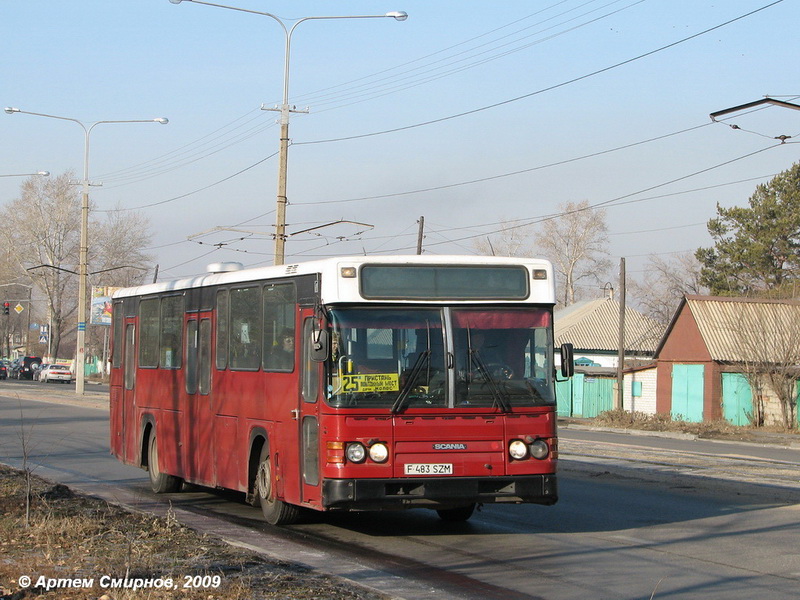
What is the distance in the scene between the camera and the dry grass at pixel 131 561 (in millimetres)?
7297

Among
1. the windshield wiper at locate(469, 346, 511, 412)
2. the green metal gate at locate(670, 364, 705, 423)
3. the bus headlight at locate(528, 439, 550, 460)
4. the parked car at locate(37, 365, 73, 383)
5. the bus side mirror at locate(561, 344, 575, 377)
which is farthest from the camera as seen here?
the parked car at locate(37, 365, 73, 383)

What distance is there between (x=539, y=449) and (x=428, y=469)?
114 centimetres

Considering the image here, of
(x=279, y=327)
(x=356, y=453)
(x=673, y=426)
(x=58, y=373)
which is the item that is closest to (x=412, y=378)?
(x=356, y=453)

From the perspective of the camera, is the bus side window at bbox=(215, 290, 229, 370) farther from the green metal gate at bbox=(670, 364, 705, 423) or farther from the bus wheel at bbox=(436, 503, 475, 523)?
the green metal gate at bbox=(670, 364, 705, 423)

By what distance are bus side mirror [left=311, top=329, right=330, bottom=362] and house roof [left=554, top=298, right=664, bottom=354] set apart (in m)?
59.5

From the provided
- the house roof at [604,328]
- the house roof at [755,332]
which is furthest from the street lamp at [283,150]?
the house roof at [604,328]

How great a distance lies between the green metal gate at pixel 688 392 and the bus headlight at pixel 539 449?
118 ft

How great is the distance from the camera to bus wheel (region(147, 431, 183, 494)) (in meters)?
15.5

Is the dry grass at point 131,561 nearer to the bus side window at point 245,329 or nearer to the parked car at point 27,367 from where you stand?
the bus side window at point 245,329

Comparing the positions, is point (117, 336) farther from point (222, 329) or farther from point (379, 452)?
point (379, 452)

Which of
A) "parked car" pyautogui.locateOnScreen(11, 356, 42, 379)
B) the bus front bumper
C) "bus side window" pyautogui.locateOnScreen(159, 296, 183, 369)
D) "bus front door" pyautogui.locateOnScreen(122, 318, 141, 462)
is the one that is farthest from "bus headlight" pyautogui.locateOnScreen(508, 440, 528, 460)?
"parked car" pyautogui.locateOnScreen(11, 356, 42, 379)

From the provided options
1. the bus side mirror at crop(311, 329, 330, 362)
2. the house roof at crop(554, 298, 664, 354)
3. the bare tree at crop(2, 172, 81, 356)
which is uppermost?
the bare tree at crop(2, 172, 81, 356)

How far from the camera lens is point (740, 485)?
16.2 metres

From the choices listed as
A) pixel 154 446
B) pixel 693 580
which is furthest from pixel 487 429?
pixel 154 446
